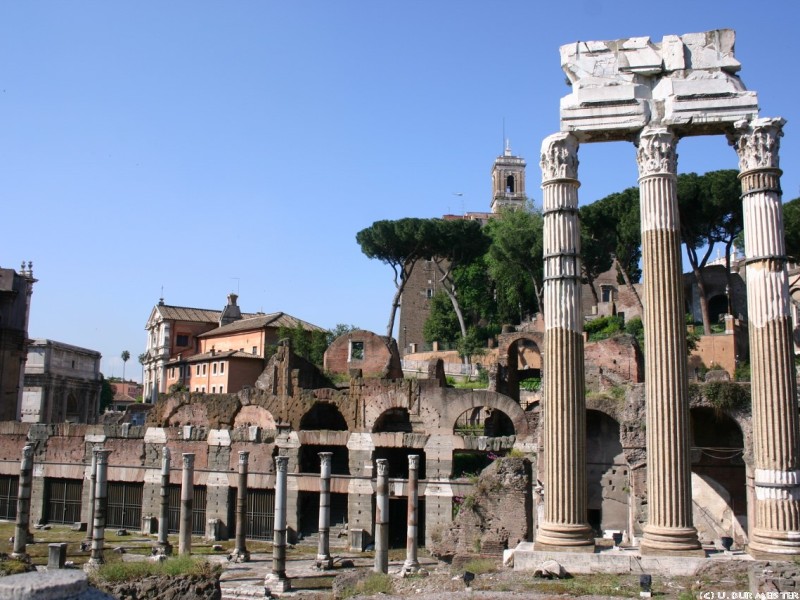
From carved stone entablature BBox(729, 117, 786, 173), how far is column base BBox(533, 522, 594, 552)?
18.9 feet

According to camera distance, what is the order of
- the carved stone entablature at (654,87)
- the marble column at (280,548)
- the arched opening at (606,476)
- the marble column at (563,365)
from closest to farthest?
the marble column at (563,365)
the carved stone entablature at (654,87)
the marble column at (280,548)
the arched opening at (606,476)

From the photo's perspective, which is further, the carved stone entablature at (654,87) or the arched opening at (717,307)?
the arched opening at (717,307)

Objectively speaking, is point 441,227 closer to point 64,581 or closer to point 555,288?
point 555,288

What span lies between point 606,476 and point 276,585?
8655 mm

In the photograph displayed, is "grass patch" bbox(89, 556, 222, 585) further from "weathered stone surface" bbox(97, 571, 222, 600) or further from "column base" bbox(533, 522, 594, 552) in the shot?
"column base" bbox(533, 522, 594, 552)

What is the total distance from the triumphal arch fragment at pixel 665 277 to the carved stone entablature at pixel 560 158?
19mm

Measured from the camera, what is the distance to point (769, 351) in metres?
11.1

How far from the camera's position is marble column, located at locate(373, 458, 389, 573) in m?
16.2

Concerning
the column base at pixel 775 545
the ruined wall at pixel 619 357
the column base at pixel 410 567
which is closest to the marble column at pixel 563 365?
the column base at pixel 775 545

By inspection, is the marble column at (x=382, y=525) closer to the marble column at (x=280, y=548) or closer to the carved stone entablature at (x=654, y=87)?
the marble column at (x=280, y=548)

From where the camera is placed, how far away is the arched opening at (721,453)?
17922 mm

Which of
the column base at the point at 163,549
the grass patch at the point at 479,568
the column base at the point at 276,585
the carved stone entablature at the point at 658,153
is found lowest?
the column base at the point at 276,585

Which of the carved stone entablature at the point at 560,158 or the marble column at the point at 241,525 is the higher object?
the carved stone entablature at the point at 560,158

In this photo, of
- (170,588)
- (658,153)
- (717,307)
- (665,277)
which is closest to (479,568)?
(170,588)
